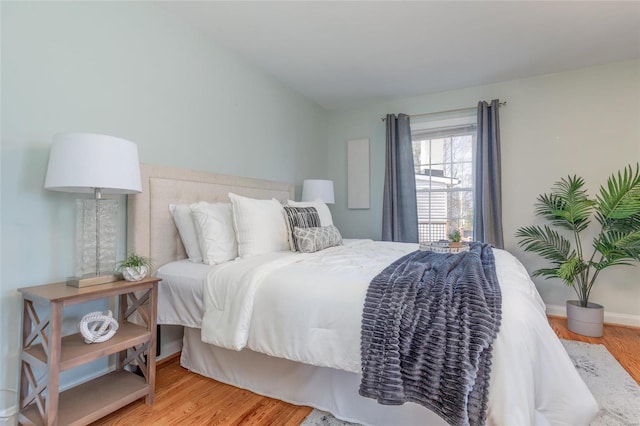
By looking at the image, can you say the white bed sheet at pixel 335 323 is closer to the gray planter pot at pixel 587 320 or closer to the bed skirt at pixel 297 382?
the bed skirt at pixel 297 382

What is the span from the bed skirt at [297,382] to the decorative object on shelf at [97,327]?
53cm

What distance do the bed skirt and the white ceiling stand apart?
90.6 inches

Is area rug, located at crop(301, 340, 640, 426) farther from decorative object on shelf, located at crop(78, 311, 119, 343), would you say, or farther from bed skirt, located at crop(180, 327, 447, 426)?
decorative object on shelf, located at crop(78, 311, 119, 343)

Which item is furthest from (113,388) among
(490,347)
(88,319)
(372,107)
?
(372,107)

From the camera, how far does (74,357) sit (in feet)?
4.36

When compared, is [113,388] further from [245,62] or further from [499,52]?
[499,52]

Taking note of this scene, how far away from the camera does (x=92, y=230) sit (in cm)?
161


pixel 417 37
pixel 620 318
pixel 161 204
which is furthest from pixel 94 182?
pixel 620 318

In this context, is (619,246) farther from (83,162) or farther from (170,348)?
(83,162)

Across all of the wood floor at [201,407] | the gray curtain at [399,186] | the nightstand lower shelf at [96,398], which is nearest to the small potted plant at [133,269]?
the nightstand lower shelf at [96,398]

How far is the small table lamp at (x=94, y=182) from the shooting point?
4.64 ft

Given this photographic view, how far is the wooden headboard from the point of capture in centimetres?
196

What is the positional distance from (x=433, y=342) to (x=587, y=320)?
2.47 meters

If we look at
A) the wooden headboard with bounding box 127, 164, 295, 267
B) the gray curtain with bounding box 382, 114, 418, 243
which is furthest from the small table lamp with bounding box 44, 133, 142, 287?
the gray curtain with bounding box 382, 114, 418, 243
